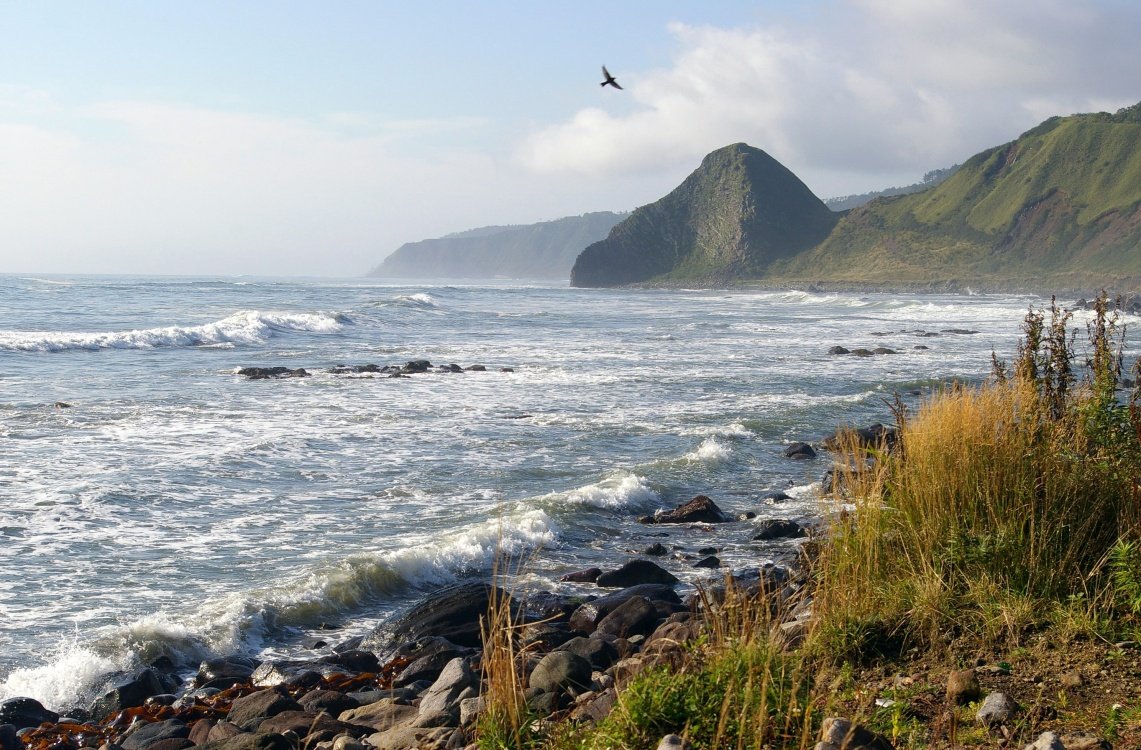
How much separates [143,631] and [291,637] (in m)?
1.24

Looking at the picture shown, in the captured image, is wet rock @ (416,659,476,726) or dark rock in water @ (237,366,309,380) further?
dark rock in water @ (237,366,309,380)

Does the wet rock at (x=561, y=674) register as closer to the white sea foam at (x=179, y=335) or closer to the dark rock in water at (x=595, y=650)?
the dark rock in water at (x=595, y=650)

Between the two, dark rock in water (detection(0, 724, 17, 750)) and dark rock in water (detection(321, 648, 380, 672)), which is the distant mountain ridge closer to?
dark rock in water (detection(321, 648, 380, 672))

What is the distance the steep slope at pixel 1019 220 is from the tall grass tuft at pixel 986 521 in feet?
420

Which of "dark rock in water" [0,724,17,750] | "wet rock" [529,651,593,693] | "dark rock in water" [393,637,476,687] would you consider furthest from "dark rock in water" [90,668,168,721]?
"wet rock" [529,651,593,693]

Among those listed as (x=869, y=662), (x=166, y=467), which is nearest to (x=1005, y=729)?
(x=869, y=662)

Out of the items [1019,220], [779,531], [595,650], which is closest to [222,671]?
[595,650]

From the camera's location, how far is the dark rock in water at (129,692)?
24.0ft

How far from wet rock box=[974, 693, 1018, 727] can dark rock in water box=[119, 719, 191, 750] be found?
16.2ft

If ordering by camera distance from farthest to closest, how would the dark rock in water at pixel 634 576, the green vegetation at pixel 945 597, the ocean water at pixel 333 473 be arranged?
the dark rock in water at pixel 634 576
the ocean water at pixel 333 473
the green vegetation at pixel 945 597

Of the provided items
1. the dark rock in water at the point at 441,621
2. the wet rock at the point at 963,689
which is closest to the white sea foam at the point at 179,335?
the dark rock in water at the point at 441,621

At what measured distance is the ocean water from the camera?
30.1ft

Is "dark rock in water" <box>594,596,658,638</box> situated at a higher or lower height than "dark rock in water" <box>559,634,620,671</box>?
lower

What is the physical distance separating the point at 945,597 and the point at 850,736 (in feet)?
6.74
